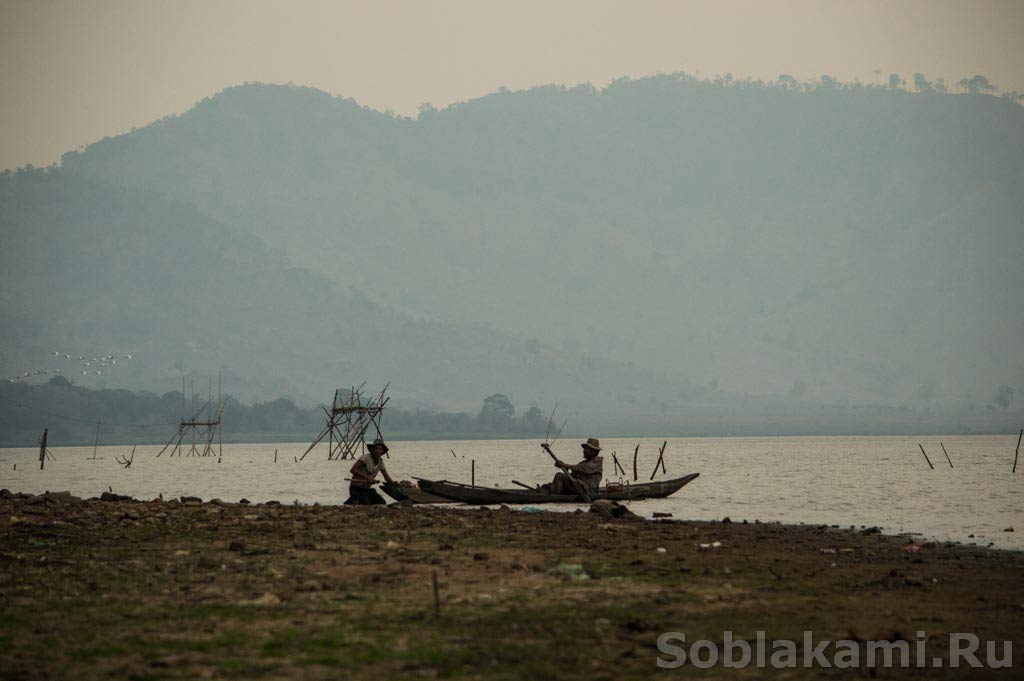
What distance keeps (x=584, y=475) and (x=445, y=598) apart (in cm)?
2051

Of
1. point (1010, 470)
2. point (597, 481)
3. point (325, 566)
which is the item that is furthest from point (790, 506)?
point (1010, 470)

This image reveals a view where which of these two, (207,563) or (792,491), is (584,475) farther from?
(792,491)

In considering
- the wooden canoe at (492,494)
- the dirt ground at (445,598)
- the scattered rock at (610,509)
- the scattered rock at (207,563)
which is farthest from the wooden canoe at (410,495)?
the scattered rock at (207,563)

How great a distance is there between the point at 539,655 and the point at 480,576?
5576 millimetres

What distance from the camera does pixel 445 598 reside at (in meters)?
14.7

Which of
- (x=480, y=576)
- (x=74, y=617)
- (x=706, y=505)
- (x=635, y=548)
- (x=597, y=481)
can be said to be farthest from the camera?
(x=706, y=505)

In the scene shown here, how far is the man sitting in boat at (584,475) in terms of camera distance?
34.7 meters

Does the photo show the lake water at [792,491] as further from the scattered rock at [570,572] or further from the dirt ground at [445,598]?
the scattered rock at [570,572]

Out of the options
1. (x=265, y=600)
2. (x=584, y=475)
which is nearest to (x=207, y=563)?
(x=265, y=600)

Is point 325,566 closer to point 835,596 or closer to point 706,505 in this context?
point 835,596

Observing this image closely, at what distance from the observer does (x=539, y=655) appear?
11.3 m

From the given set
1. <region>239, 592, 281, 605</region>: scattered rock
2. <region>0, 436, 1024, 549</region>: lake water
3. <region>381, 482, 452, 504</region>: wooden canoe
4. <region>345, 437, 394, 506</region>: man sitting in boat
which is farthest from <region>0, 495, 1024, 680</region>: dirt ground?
<region>0, 436, 1024, 549</region>: lake water

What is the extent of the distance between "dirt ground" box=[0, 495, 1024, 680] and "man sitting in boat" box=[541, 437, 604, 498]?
9552 millimetres

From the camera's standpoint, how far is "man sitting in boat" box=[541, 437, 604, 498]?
114 ft
